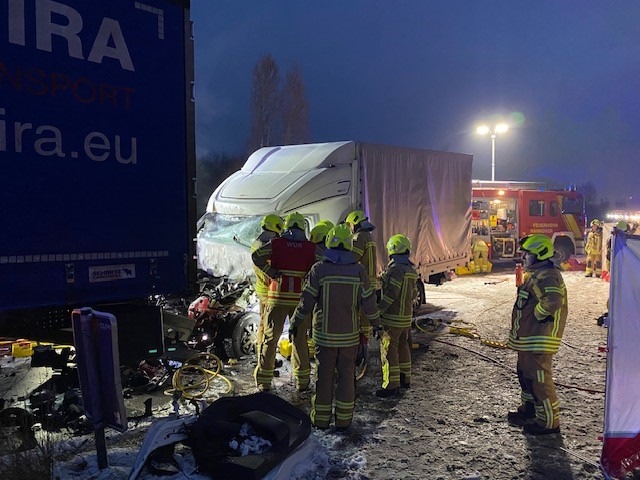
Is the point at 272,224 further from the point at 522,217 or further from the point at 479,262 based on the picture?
the point at 522,217

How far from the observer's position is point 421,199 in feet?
32.4

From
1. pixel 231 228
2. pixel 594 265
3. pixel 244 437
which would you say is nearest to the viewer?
pixel 244 437

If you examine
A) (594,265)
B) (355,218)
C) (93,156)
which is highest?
(93,156)

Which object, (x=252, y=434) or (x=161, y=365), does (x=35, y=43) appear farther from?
(x=161, y=365)

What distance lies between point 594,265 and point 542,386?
1241 cm

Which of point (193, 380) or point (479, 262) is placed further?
point (479, 262)

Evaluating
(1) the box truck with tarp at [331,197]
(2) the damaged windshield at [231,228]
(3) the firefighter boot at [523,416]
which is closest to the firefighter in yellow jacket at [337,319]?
(3) the firefighter boot at [523,416]

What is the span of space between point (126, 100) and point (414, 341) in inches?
228

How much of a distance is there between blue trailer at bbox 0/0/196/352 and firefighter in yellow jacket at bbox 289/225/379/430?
4.15 ft

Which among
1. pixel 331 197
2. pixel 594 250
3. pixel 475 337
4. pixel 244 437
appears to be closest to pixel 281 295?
pixel 244 437

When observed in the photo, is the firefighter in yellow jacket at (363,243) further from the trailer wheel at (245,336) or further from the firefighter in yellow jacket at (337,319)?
the firefighter in yellow jacket at (337,319)

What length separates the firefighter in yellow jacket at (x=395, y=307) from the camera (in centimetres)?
578

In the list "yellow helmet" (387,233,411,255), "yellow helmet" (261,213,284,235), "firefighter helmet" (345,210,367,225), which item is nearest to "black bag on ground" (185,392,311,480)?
"yellow helmet" (387,233,411,255)

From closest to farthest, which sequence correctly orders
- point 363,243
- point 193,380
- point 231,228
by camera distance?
point 193,380, point 363,243, point 231,228
